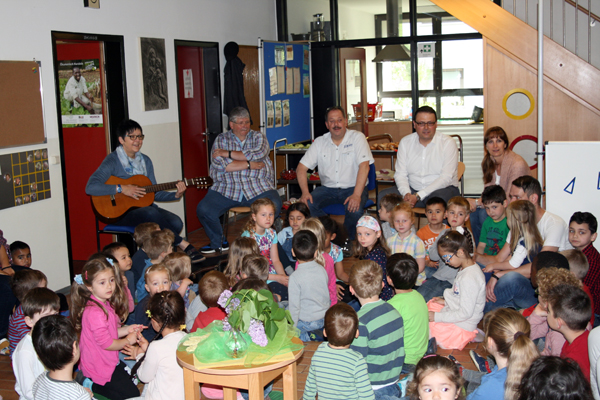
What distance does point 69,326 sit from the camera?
2662mm

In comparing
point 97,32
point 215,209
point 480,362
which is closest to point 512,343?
point 480,362

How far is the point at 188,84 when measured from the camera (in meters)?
7.23

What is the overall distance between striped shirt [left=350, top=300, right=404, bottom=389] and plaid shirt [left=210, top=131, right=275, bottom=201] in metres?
3.10

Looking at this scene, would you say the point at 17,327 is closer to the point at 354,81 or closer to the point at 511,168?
the point at 511,168

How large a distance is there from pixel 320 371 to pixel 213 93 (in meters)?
5.41

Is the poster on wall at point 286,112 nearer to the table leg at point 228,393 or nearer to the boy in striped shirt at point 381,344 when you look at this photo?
the boy in striped shirt at point 381,344

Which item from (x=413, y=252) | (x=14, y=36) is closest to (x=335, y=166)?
(x=413, y=252)

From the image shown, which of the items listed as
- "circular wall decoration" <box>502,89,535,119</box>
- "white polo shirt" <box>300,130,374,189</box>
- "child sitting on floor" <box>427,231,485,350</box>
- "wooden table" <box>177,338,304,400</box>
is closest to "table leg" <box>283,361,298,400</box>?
"wooden table" <box>177,338,304,400</box>

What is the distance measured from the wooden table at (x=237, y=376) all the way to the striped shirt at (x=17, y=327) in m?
1.52

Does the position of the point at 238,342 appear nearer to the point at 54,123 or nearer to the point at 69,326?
the point at 69,326

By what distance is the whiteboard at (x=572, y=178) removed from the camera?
16.1 ft

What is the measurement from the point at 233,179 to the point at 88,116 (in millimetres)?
1595

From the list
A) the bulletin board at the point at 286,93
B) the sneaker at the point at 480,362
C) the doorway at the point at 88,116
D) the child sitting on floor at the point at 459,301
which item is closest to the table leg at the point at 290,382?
the sneaker at the point at 480,362

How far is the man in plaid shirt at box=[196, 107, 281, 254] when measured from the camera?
591 cm
